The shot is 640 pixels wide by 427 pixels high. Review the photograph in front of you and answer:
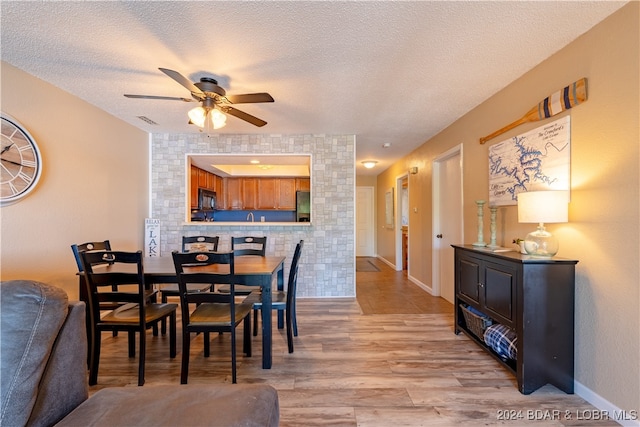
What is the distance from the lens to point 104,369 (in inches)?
86.4

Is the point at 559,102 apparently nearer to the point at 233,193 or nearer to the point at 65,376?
the point at 65,376

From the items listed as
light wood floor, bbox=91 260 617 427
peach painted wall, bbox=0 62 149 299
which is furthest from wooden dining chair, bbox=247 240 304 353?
peach painted wall, bbox=0 62 149 299

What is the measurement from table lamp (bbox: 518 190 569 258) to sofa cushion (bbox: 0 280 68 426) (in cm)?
253

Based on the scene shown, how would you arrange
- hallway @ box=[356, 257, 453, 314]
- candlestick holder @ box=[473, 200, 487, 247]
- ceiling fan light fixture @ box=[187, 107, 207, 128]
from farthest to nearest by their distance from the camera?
hallway @ box=[356, 257, 453, 314] → candlestick holder @ box=[473, 200, 487, 247] → ceiling fan light fixture @ box=[187, 107, 207, 128]

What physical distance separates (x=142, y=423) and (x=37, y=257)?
7.90ft

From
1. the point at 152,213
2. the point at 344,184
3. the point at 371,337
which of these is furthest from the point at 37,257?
the point at 344,184

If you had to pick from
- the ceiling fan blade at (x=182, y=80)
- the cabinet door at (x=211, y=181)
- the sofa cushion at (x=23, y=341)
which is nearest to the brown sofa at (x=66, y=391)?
the sofa cushion at (x=23, y=341)

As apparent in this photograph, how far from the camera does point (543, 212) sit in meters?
1.83

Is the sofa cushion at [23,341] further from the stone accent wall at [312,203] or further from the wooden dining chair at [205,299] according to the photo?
the stone accent wall at [312,203]

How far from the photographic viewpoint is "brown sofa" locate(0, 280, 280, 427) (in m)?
0.90

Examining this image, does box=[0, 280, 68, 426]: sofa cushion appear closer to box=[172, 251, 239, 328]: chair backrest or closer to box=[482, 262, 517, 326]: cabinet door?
box=[172, 251, 239, 328]: chair backrest

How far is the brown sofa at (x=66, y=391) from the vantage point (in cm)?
A: 90

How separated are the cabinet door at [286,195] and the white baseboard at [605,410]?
556 centimetres

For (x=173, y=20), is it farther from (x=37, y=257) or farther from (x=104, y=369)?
(x=104, y=369)
